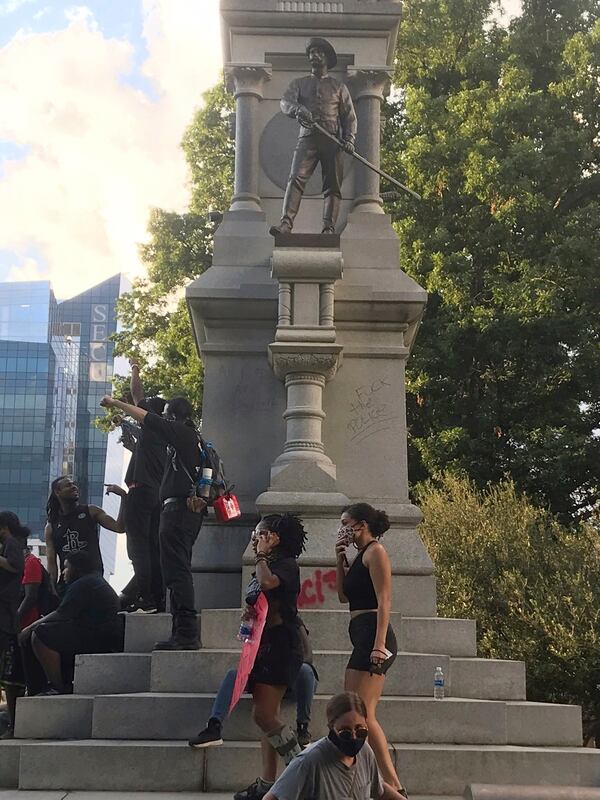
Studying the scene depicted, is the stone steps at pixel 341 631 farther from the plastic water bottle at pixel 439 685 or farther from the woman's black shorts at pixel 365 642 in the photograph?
the woman's black shorts at pixel 365 642

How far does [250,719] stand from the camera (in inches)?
285

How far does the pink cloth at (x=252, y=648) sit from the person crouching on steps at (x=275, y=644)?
56 mm

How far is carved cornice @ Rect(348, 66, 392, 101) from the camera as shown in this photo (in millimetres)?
10875

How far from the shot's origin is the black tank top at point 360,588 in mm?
6426

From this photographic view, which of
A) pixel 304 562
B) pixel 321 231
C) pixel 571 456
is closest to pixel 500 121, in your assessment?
pixel 571 456

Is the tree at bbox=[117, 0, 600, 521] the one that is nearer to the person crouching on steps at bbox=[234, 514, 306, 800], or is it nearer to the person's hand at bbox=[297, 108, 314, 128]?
the person's hand at bbox=[297, 108, 314, 128]

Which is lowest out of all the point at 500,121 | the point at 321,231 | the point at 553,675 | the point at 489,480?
the point at 553,675

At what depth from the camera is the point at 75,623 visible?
8.33 metres

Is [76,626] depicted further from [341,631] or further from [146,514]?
[341,631]

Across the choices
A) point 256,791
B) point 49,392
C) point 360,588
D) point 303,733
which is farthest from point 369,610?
point 49,392

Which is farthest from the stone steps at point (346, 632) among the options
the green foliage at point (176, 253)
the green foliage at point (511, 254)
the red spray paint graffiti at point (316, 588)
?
the green foliage at point (176, 253)

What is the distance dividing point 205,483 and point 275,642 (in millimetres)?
1920

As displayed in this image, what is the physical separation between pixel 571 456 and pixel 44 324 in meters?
173

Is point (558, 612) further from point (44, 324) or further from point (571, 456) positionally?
point (44, 324)
